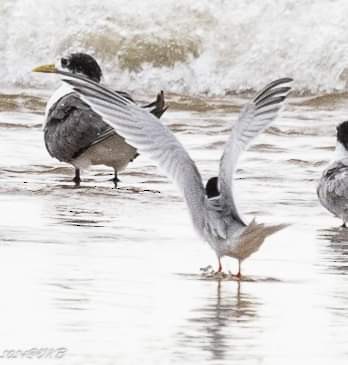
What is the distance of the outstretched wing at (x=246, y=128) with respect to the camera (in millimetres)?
5961

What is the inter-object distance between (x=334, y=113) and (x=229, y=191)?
22.2 ft

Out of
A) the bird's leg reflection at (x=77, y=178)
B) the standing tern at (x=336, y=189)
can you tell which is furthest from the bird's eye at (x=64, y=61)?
the standing tern at (x=336, y=189)

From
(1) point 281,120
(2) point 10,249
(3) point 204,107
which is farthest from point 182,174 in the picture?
(3) point 204,107

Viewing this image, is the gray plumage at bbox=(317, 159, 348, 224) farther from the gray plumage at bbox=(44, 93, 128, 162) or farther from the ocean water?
the gray plumage at bbox=(44, 93, 128, 162)

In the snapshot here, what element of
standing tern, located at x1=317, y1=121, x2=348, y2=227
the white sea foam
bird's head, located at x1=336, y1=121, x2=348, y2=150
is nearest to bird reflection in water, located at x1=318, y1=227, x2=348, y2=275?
standing tern, located at x1=317, y1=121, x2=348, y2=227

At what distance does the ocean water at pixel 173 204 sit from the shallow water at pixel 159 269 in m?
0.01

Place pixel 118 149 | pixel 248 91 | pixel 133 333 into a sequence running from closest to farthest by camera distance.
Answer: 1. pixel 133 333
2. pixel 118 149
3. pixel 248 91

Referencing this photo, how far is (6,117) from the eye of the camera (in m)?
12.0

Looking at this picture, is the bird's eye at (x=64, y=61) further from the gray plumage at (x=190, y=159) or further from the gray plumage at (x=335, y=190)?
the gray plumage at (x=190, y=159)

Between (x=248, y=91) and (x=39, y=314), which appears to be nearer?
(x=39, y=314)

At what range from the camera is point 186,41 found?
15.7 m

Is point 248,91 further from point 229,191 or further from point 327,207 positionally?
point 229,191

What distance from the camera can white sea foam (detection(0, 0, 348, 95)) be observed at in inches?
585

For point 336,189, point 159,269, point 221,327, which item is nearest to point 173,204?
point 336,189
